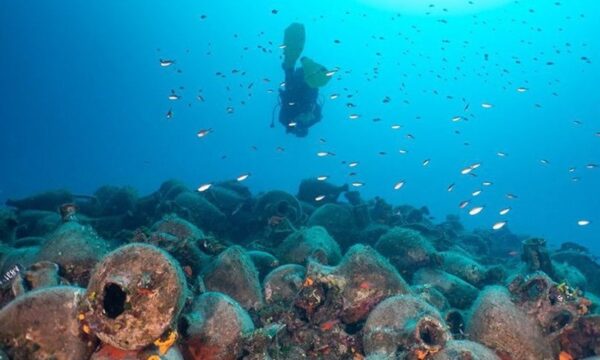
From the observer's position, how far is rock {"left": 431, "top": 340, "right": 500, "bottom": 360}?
470 centimetres

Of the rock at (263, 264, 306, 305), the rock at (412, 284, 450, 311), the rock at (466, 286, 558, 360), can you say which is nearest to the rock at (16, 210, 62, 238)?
the rock at (263, 264, 306, 305)

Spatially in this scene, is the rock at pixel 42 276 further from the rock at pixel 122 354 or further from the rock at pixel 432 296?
the rock at pixel 432 296

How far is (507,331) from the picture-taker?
5.74 m

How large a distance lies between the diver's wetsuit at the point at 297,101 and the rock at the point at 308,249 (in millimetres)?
11978

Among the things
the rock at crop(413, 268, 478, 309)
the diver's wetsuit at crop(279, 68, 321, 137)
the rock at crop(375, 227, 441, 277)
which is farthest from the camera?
the diver's wetsuit at crop(279, 68, 321, 137)

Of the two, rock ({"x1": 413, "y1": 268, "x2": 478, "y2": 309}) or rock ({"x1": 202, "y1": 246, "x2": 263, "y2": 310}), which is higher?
rock ({"x1": 202, "y1": 246, "x2": 263, "y2": 310})

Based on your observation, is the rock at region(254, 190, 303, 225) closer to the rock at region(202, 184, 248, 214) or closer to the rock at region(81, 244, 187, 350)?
the rock at region(202, 184, 248, 214)

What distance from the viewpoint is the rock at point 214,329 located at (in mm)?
4914

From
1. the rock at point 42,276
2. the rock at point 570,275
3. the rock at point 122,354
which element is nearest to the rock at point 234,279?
the rock at point 42,276

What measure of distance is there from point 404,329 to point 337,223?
7.71 meters

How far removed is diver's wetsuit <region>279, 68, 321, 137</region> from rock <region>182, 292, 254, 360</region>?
16297mm

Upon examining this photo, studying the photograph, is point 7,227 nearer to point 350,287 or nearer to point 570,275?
point 350,287

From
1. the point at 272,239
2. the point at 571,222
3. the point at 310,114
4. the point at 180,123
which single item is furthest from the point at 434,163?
the point at 272,239

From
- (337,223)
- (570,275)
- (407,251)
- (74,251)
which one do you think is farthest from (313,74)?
(74,251)
